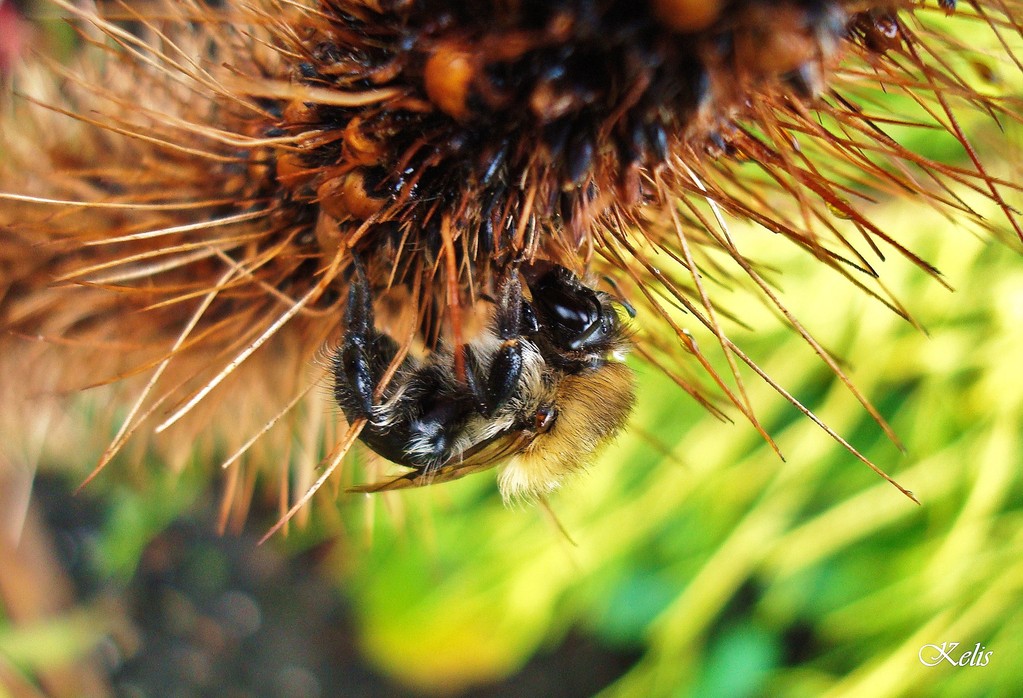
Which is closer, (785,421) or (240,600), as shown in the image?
(785,421)

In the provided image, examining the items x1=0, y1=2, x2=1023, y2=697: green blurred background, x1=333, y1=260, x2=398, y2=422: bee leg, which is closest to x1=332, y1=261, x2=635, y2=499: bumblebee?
x1=333, y1=260, x2=398, y2=422: bee leg

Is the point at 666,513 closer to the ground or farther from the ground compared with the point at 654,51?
closer to the ground

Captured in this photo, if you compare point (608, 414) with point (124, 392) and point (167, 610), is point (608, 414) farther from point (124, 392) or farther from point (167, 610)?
point (167, 610)

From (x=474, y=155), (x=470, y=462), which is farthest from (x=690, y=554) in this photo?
(x=474, y=155)

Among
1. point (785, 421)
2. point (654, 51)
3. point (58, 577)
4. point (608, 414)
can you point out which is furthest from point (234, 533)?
point (654, 51)

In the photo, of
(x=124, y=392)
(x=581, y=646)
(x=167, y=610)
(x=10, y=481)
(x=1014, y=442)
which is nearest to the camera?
(x=124, y=392)

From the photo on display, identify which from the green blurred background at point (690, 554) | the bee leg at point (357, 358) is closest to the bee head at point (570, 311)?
the bee leg at point (357, 358)

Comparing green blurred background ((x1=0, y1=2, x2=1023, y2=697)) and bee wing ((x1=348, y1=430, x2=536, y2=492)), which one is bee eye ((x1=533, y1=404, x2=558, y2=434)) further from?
green blurred background ((x1=0, y1=2, x2=1023, y2=697))
